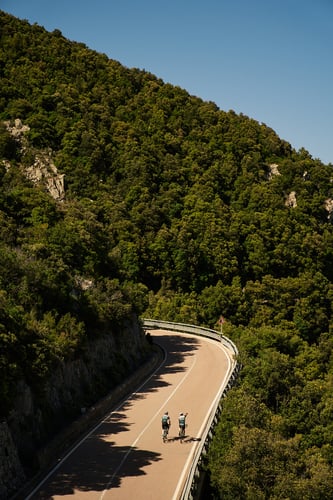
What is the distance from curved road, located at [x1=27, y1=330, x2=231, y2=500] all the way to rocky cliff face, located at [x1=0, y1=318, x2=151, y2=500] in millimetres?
962

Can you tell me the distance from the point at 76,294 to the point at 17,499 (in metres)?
14.4

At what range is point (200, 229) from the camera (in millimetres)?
72375

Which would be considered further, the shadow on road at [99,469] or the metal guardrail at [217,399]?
the shadow on road at [99,469]

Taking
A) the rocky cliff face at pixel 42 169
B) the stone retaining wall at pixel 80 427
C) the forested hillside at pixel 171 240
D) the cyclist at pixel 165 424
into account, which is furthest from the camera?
the rocky cliff face at pixel 42 169

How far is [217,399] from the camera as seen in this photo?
28.5m

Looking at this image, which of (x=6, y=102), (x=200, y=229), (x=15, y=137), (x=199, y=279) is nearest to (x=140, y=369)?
(x=199, y=279)

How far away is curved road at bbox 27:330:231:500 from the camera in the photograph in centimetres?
1773

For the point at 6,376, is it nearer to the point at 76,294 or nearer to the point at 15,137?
the point at 76,294

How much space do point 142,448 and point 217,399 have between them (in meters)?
7.75

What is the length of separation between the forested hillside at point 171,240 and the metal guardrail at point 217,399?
476 millimetres

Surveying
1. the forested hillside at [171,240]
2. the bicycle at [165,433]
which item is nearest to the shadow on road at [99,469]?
the bicycle at [165,433]

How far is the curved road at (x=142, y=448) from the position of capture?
58.2 feet

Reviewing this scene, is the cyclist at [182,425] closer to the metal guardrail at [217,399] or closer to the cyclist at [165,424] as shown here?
the cyclist at [165,424]

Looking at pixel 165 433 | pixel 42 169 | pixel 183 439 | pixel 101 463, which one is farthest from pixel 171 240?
pixel 101 463
